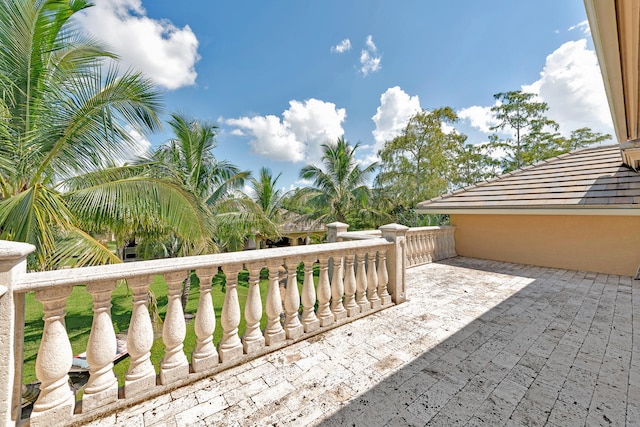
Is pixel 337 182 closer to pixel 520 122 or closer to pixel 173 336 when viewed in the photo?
pixel 173 336

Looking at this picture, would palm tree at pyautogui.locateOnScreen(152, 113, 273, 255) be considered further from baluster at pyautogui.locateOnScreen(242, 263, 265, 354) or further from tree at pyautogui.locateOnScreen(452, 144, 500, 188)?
tree at pyautogui.locateOnScreen(452, 144, 500, 188)

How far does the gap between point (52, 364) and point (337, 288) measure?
8.35 feet

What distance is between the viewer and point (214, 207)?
35.3 feet

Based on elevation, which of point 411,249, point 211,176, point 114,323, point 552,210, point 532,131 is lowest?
point 114,323

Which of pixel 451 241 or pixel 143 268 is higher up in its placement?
pixel 143 268

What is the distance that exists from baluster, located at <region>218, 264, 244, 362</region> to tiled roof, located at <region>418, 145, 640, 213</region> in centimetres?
752

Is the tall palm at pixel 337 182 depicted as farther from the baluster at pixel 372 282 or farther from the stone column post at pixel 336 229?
the baluster at pixel 372 282

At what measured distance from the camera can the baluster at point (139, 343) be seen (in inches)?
73.7

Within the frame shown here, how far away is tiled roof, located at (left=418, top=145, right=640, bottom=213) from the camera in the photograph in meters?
5.93

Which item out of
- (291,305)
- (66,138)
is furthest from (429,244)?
(66,138)

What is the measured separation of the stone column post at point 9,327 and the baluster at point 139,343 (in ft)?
1.82

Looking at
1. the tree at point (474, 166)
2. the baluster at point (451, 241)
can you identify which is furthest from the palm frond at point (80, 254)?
the tree at point (474, 166)

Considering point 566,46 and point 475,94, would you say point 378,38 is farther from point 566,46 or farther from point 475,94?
point 475,94

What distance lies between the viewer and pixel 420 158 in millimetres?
19391
